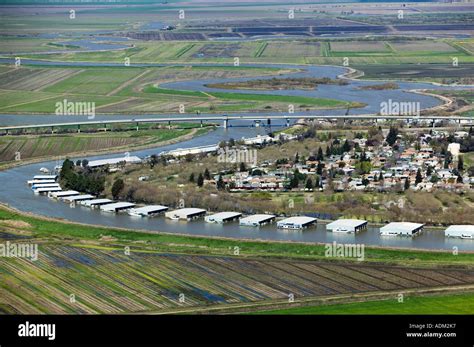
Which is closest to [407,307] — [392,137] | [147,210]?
[147,210]

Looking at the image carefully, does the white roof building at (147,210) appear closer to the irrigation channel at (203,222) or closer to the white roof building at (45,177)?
the irrigation channel at (203,222)

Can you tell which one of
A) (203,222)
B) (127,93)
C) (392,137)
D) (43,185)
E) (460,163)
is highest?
(127,93)

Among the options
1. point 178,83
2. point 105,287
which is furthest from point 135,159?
point 178,83

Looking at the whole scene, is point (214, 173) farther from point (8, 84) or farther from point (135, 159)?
point (8, 84)

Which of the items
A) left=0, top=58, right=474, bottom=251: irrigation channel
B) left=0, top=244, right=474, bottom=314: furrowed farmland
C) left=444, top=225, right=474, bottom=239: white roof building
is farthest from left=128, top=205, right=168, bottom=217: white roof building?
left=444, top=225, right=474, bottom=239: white roof building

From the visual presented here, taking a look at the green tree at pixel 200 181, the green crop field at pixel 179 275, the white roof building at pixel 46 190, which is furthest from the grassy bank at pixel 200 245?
the green tree at pixel 200 181

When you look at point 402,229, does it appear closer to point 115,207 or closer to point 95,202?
point 115,207

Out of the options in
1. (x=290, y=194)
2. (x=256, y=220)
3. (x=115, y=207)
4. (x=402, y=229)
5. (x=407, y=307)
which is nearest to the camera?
(x=407, y=307)

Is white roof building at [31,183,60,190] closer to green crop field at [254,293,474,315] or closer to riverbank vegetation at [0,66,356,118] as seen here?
green crop field at [254,293,474,315]
